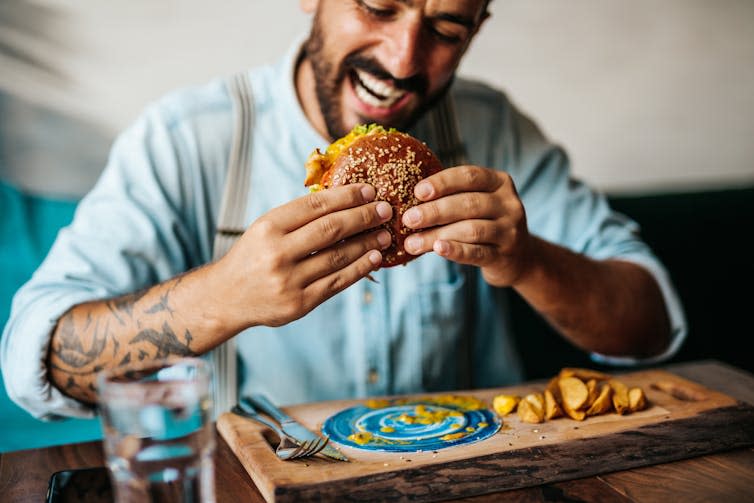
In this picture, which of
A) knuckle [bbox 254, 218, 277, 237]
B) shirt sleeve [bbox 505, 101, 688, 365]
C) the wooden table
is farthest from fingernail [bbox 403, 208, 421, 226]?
shirt sleeve [bbox 505, 101, 688, 365]

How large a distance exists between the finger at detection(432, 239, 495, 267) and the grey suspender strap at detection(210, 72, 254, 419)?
0.74 metres

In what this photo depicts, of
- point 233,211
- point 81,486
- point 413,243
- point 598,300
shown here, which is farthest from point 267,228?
point 598,300

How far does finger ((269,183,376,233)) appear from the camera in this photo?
1.19 meters

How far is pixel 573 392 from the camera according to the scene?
1.37 metres

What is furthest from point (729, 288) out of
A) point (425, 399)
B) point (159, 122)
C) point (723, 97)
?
point (159, 122)

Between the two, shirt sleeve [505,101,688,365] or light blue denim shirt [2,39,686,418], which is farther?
shirt sleeve [505,101,688,365]

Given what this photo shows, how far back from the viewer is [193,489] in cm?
92

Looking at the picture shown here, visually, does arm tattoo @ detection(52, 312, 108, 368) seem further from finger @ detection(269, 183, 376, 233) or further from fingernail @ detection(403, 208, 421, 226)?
fingernail @ detection(403, 208, 421, 226)

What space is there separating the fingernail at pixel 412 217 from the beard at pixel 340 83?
1.55 feet

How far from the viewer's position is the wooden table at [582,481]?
3.62 ft

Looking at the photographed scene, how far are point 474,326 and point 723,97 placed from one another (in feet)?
6.58

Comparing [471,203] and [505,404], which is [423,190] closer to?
[471,203]

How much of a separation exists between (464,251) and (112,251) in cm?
88

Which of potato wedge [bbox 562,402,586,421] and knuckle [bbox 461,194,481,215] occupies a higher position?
knuckle [bbox 461,194,481,215]
